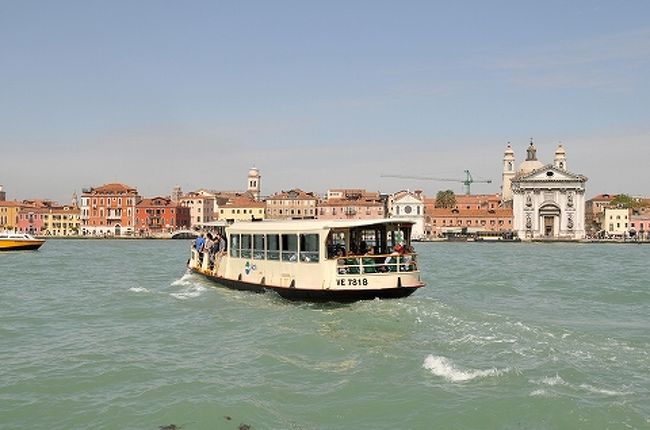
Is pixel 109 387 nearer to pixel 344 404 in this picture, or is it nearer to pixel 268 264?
pixel 344 404

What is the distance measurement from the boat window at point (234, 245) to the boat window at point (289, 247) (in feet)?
10.5

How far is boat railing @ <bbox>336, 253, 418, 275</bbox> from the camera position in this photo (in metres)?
16.6

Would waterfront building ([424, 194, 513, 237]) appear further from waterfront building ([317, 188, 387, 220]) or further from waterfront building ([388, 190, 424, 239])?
waterfront building ([317, 188, 387, 220])

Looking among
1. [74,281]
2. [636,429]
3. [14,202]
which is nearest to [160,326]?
[636,429]

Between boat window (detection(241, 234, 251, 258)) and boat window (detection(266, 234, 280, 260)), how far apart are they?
1.31 m

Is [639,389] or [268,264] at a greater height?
[268,264]

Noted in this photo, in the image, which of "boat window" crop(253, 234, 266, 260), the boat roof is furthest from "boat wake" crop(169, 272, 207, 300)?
the boat roof

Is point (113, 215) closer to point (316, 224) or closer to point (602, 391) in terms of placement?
point (316, 224)

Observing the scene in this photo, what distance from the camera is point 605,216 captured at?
114 metres

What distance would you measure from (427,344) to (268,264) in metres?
7.98

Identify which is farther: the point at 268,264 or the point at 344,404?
Answer: the point at 268,264

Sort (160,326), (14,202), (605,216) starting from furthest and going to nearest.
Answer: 1. (14,202)
2. (605,216)
3. (160,326)

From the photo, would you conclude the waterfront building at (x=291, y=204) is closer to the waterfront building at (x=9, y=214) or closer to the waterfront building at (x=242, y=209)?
the waterfront building at (x=242, y=209)

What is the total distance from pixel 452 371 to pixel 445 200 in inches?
4515
